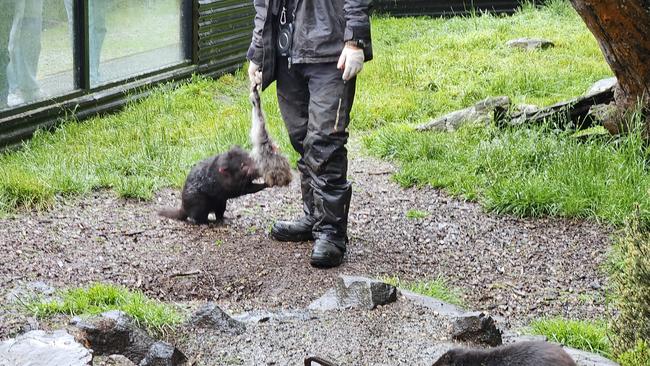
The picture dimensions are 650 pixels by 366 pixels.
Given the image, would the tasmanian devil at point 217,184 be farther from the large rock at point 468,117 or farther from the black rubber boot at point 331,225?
the large rock at point 468,117

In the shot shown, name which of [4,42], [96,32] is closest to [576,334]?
[4,42]

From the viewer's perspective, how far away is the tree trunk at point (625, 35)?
7070mm

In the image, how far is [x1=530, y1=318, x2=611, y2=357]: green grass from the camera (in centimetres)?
495

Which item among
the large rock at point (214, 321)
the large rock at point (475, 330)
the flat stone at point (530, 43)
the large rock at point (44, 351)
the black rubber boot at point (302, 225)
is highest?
the large rock at point (44, 351)

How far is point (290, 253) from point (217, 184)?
2.91ft

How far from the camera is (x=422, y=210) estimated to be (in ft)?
25.5

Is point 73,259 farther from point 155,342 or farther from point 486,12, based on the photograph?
point 486,12

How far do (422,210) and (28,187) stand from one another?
3.06m

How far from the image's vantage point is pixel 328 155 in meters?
6.26

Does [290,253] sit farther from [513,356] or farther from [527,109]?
[527,109]

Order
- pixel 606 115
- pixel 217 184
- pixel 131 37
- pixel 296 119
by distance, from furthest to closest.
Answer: pixel 131 37
pixel 606 115
pixel 217 184
pixel 296 119

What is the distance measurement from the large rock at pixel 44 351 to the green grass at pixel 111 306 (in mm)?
622

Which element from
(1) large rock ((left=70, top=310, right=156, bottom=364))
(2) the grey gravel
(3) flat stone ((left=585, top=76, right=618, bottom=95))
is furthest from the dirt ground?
(3) flat stone ((left=585, top=76, right=618, bottom=95))

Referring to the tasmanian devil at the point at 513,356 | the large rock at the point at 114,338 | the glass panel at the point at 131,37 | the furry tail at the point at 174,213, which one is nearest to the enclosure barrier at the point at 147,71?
the glass panel at the point at 131,37
